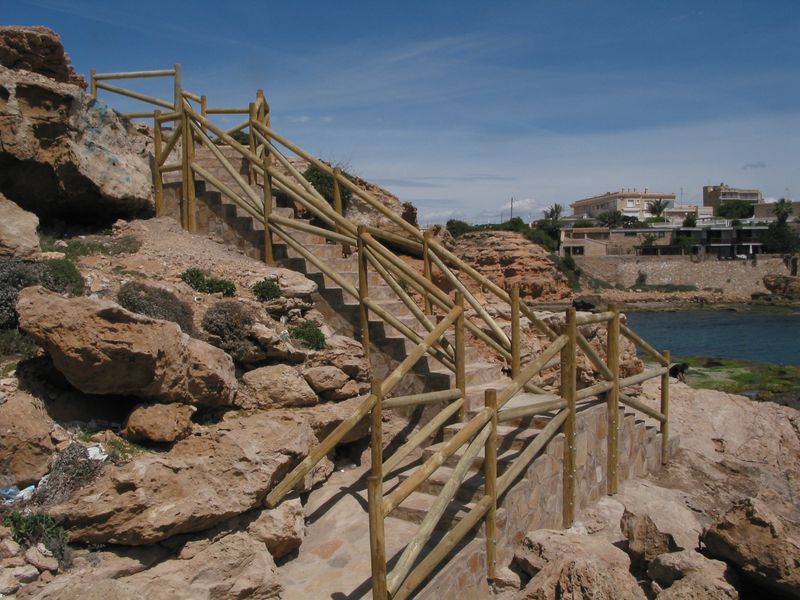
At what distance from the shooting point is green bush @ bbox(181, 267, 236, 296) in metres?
9.65

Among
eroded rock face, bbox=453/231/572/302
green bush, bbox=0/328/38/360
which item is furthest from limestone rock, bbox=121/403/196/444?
eroded rock face, bbox=453/231/572/302

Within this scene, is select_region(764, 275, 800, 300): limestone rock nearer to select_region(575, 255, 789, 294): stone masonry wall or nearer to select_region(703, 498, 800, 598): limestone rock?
select_region(575, 255, 789, 294): stone masonry wall

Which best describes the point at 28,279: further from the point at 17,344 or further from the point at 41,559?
the point at 41,559

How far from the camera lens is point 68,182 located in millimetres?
10539

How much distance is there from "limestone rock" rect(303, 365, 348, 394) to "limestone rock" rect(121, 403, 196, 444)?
6.95ft

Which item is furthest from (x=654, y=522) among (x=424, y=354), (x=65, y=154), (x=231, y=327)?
(x=65, y=154)

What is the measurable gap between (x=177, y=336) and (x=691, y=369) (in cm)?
2710

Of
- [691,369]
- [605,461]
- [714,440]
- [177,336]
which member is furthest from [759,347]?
[177,336]

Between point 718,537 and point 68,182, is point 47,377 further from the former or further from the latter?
point 718,537

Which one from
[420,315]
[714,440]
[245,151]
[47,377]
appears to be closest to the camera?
[47,377]

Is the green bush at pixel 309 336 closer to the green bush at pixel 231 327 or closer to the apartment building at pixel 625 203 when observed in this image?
the green bush at pixel 231 327

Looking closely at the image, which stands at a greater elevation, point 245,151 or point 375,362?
point 245,151

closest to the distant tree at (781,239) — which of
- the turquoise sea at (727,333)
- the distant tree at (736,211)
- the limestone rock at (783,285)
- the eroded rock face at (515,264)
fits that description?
the limestone rock at (783,285)

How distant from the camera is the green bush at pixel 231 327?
8.38m
